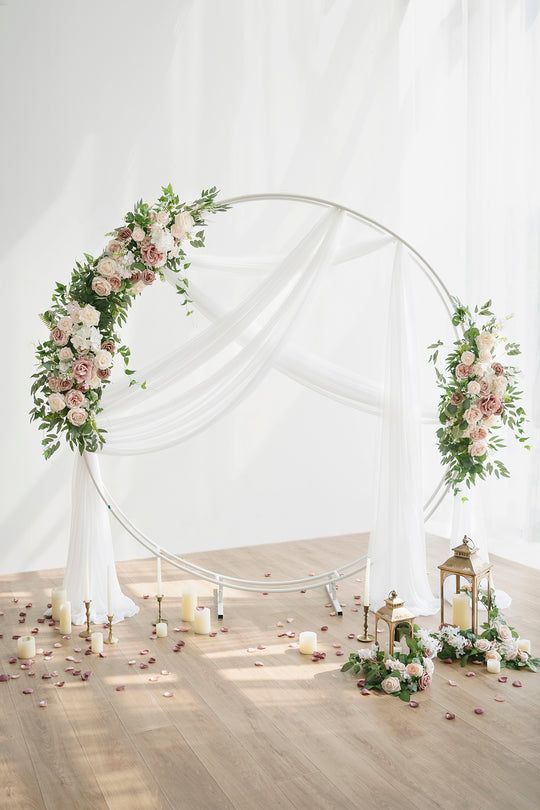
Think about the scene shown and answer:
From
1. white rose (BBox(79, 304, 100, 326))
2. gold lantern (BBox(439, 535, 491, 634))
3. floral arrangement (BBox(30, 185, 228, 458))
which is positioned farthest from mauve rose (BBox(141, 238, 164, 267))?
gold lantern (BBox(439, 535, 491, 634))

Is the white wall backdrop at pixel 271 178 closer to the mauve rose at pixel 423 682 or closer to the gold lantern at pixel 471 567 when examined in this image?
the gold lantern at pixel 471 567

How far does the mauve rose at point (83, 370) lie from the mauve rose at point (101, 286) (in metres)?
0.33

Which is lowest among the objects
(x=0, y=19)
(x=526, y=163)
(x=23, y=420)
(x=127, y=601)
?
(x=127, y=601)

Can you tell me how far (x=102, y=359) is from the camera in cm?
397

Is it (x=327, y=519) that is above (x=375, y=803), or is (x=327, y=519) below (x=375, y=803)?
above

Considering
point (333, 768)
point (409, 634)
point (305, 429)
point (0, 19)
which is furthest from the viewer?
point (305, 429)

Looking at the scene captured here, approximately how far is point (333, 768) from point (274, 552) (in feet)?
10.5

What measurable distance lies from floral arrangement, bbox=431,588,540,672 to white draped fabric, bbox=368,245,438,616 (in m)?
0.50

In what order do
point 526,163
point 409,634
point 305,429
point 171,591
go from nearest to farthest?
point 409,634
point 171,591
point 526,163
point 305,429

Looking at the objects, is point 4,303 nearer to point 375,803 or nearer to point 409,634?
point 409,634

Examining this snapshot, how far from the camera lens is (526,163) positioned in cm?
594

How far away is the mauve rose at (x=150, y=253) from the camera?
156 inches

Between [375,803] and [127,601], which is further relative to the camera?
[127,601]

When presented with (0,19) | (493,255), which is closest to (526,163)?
(493,255)
